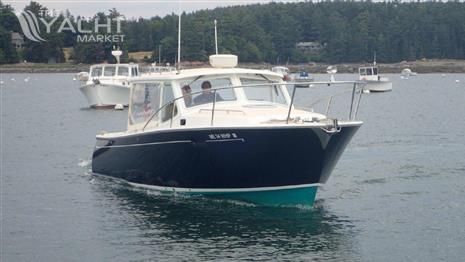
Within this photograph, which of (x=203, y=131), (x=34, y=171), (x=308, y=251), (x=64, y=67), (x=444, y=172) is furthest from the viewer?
(x=64, y=67)

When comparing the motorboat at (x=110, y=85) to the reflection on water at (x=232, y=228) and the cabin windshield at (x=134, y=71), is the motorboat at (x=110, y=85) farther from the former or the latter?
the reflection on water at (x=232, y=228)

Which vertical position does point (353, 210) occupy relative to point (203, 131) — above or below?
below

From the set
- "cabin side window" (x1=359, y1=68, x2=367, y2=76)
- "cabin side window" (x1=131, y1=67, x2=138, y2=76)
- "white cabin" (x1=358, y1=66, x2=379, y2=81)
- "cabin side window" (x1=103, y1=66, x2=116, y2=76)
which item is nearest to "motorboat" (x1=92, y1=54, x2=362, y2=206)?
"cabin side window" (x1=131, y1=67, x2=138, y2=76)

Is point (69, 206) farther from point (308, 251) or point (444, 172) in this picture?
point (444, 172)

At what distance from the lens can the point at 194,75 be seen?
71.8ft

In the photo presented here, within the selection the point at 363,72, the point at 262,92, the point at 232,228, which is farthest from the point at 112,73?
the point at 232,228

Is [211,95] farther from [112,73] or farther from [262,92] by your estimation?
[112,73]

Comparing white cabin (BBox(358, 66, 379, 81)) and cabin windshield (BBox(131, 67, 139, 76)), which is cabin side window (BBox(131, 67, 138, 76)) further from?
white cabin (BBox(358, 66, 379, 81))

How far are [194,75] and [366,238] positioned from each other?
611 cm

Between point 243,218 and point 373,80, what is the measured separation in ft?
210

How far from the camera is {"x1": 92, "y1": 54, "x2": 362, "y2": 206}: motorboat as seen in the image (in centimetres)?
1970

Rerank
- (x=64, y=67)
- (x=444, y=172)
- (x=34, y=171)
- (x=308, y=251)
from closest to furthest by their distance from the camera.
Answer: (x=308, y=251) → (x=444, y=172) → (x=34, y=171) → (x=64, y=67)

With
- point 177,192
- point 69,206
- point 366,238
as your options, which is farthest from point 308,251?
point 69,206

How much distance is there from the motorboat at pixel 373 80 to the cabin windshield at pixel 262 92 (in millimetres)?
58240
